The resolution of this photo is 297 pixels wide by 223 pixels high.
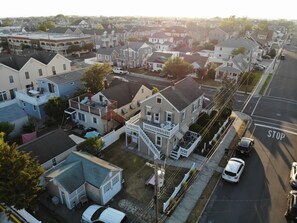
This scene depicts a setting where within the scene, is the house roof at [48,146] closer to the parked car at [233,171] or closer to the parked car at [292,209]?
the parked car at [233,171]

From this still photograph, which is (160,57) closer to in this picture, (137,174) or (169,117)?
(169,117)

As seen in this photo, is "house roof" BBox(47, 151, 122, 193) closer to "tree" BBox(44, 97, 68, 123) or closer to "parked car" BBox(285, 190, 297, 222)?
"tree" BBox(44, 97, 68, 123)

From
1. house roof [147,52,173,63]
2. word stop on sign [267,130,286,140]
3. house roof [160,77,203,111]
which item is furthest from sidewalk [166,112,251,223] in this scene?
house roof [147,52,173,63]

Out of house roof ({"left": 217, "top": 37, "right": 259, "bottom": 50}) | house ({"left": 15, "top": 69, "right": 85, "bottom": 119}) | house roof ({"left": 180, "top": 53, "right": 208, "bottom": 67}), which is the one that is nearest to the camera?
house ({"left": 15, "top": 69, "right": 85, "bottom": 119})

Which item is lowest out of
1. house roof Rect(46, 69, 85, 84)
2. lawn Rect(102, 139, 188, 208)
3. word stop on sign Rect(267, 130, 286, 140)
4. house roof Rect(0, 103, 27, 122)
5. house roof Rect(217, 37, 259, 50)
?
lawn Rect(102, 139, 188, 208)

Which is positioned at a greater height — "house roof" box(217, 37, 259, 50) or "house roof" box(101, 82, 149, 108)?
"house roof" box(217, 37, 259, 50)
